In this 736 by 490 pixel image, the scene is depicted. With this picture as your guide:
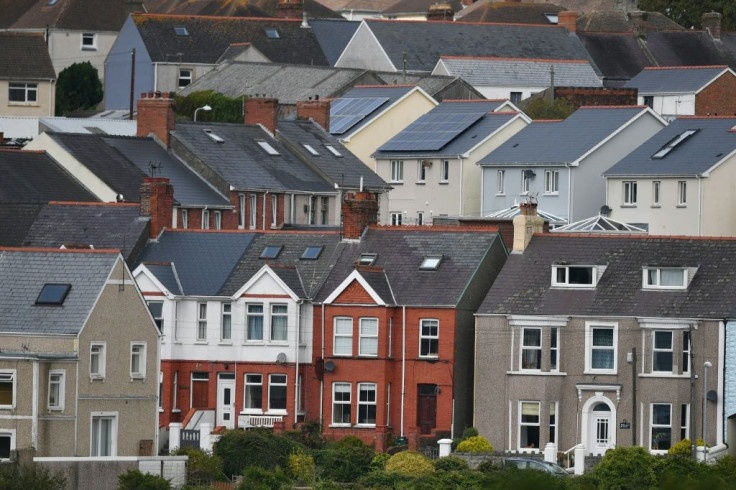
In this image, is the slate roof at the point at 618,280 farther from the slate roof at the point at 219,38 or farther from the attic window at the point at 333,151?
the slate roof at the point at 219,38

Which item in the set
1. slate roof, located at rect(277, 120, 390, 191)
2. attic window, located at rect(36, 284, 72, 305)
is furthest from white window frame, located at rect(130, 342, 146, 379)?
slate roof, located at rect(277, 120, 390, 191)

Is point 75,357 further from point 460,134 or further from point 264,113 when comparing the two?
point 460,134

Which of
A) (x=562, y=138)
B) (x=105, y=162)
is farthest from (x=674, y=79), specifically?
(x=105, y=162)

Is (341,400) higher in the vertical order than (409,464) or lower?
higher

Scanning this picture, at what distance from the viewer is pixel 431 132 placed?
101312 millimetres

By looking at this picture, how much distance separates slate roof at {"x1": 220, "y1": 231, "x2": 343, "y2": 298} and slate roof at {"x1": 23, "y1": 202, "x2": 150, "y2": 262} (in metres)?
3.44

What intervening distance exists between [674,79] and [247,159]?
33934 mm

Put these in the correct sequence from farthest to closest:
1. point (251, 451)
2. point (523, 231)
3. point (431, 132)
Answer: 1. point (431, 132)
2. point (523, 231)
3. point (251, 451)

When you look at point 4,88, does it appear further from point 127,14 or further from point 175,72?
point 127,14

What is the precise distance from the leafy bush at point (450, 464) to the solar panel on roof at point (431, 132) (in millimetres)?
37333

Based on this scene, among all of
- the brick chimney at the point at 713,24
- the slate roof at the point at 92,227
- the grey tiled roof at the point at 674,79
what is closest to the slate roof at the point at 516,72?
the grey tiled roof at the point at 674,79

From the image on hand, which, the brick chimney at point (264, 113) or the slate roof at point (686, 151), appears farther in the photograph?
the brick chimney at point (264, 113)

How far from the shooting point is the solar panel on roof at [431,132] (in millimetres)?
100062

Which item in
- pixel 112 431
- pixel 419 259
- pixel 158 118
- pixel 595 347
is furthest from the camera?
pixel 158 118
